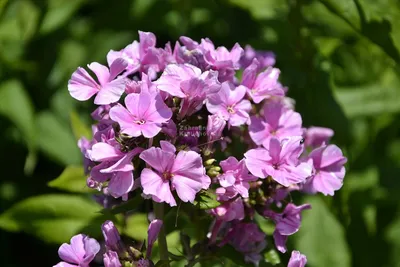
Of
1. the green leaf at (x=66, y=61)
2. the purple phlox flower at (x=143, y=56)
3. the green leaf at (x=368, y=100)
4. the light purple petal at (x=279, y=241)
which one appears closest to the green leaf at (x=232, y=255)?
the light purple petal at (x=279, y=241)

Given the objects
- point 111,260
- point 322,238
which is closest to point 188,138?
point 111,260

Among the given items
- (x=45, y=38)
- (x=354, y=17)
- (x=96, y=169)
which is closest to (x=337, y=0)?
(x=354, y=17)

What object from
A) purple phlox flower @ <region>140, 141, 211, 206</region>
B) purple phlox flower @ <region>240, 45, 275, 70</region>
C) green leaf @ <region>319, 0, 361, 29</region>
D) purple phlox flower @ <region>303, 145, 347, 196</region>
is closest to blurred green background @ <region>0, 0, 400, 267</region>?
green leaf @ <region>319, 0, 361, 29</region>

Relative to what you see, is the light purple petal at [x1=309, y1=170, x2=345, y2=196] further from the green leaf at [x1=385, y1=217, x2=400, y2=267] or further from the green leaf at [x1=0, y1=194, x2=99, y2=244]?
the green leaf at [x1=385, y1=217, x2=400, y2=267]

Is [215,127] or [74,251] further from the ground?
[215,127]

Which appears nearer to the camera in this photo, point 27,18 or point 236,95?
point 236,95

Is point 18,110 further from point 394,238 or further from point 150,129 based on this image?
point 394,238

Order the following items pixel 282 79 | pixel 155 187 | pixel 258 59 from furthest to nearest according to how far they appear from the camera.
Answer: pixel 282 79 → pixel 258 59 → pixel 155 187

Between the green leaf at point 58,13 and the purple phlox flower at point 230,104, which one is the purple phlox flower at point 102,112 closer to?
the purple phlox flower at point 230,104
